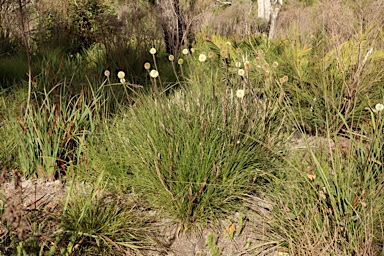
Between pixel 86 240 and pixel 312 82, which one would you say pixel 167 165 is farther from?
pixel 312 82

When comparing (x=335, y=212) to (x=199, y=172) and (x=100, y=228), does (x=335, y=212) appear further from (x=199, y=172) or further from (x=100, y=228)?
(x=100, y=228)

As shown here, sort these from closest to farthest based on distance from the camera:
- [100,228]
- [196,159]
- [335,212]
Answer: [335,212] → [100,228] → [196,159]

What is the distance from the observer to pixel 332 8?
11.1 feet

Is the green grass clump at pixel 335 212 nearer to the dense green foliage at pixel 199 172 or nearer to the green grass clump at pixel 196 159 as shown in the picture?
the dense green foliage at pixel 199 172

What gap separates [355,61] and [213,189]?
2.04 m

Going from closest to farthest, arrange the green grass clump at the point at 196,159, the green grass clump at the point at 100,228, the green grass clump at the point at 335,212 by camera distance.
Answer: the green grass clump at the point at 335,212 < the green grass clump at the point at 100,228 < the green grass clump at the point at 196,159

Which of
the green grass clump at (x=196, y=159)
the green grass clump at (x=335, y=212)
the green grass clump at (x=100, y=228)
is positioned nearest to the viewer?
the green grass clump at (x=335, y=212)

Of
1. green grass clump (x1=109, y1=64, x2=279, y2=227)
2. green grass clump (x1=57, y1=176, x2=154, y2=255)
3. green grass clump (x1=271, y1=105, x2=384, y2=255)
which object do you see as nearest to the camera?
green grass clump (x1=271, y1=105, x2=384, y2=255)

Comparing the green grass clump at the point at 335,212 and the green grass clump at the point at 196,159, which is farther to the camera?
the green grass clump at the point at 196,159

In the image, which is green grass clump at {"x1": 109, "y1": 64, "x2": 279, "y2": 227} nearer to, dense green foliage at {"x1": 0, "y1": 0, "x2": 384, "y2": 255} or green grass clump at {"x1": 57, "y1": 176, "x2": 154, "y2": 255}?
dense green foliage at {"x1": 0, "y1": 0, "x2": 384, "y2": 255}

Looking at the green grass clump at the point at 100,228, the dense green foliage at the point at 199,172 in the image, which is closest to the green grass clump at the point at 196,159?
the dense green foliage at the point at 199,172

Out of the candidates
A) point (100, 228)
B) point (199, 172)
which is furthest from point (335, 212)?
point (100, 228)

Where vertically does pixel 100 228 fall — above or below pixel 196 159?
below

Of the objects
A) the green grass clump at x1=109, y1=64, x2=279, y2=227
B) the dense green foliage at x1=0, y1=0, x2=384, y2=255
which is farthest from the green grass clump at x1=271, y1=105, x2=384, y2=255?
the green grass clump at x1=109, y1=64, x2=279, y2=227
